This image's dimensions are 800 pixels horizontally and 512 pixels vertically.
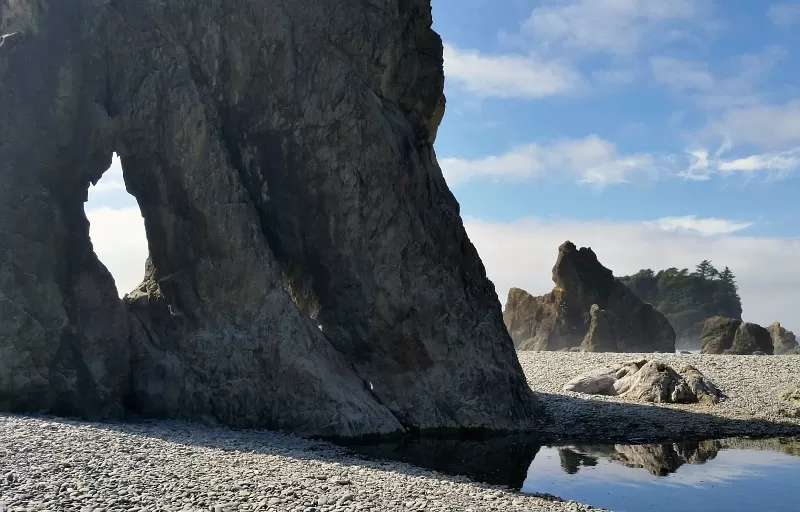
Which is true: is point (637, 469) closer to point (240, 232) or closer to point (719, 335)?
point (240, 232)

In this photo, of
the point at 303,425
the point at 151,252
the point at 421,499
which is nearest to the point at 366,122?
the point at 151,252

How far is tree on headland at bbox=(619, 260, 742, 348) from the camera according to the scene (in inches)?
3381

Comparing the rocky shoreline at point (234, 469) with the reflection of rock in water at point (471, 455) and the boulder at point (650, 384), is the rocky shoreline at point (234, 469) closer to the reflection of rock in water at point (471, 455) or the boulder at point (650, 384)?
the reflection of rock in water at point (471, 455)

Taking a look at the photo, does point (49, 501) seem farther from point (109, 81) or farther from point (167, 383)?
point (109, 81)

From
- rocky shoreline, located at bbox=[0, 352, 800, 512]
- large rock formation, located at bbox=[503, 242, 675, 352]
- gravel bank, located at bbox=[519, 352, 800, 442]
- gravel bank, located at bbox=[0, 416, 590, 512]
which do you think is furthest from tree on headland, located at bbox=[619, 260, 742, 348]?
gravel bank, located at bbox=[0, 416, 590, 512]

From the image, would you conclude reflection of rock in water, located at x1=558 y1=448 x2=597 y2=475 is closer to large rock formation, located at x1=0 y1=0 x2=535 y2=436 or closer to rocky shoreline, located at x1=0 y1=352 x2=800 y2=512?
rocky shoreline, located at x1=0 y1=352 x2=800 y2=512

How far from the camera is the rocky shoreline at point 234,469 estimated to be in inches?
435

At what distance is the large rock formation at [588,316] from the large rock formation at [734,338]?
4236 millimetres

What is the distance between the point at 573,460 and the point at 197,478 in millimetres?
9424

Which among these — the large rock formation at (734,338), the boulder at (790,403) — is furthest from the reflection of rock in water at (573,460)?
the large rock formation at (734,338)

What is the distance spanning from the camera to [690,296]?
292ft

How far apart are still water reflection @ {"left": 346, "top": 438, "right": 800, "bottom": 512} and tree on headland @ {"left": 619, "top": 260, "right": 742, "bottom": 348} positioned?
227 ft

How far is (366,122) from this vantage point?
23922mm

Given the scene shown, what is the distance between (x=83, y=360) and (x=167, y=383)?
2.24 m
